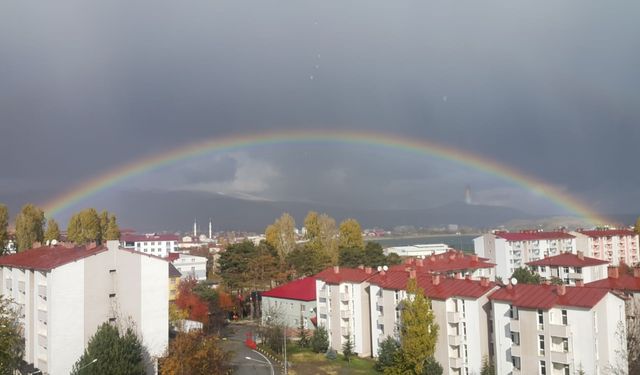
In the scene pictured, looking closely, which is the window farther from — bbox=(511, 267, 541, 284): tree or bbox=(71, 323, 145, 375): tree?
bbox=(511, 267, 541, 284): tree

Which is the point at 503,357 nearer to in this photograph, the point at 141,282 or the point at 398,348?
the point at 398,348

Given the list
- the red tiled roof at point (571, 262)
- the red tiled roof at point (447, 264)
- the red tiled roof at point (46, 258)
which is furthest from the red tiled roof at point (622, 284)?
the red tiled roof at point (46, 258)

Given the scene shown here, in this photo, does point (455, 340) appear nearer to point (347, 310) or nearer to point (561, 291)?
point (561, 291)

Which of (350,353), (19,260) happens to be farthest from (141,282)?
(350,353)

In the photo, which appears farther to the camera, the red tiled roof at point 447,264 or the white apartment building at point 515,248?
the white apartment building at point 515,248

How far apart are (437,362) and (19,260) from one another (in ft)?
93.7

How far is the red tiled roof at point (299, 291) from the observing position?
48562 millimetres

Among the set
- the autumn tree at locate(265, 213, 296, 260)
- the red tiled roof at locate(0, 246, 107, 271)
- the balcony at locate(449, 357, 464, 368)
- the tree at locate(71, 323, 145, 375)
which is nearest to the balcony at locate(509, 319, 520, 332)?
the balcony at locate(449, 357, 464, 368)

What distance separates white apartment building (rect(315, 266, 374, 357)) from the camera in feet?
131

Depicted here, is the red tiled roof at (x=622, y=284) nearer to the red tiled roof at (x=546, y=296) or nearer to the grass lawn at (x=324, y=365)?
the red tiled roof at (x=546, y=296)

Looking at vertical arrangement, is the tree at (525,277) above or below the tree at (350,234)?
below

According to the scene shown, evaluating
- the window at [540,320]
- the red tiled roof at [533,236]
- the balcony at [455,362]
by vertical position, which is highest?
the red tiled roof at [533,236]

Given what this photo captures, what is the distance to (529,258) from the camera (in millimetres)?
78750

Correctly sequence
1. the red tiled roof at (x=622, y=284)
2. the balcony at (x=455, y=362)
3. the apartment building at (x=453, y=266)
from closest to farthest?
1. the balcony at (x=455, y=362)
2. the red tiled roof at (x=622, y=284)
3. the apartment building at (x=453, y=266)
